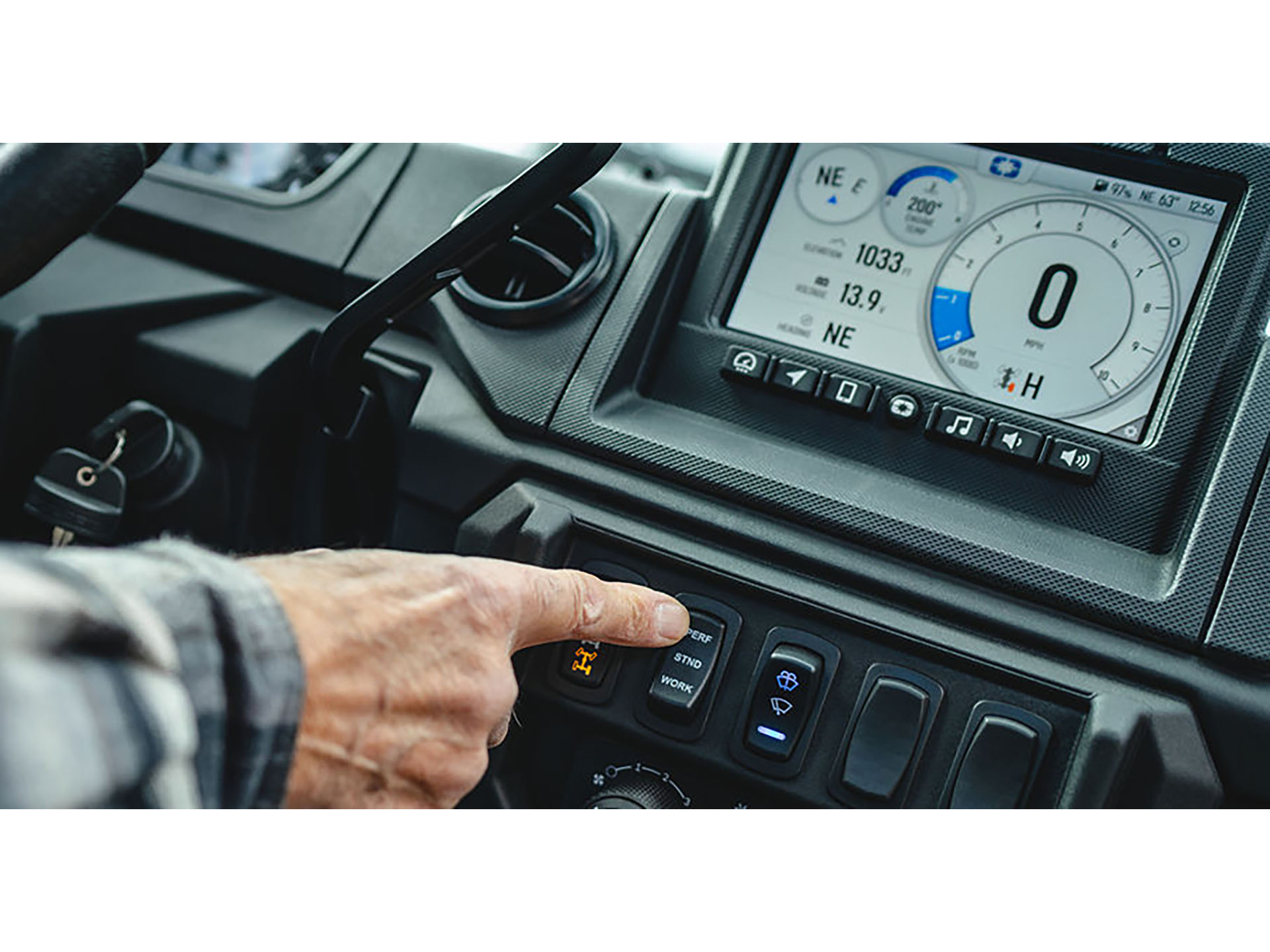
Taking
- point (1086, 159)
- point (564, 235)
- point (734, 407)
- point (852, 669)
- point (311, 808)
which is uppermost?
point (1086, 159)

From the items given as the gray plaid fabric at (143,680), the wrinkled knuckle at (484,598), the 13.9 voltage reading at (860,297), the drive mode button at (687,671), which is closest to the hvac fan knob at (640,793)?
the drive mode button at (687,671)

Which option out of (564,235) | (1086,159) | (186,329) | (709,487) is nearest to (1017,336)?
(1086,159)

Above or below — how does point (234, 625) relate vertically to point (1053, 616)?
below

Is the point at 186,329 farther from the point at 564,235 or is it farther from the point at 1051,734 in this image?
the point at 1051,734

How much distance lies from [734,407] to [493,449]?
20 cm

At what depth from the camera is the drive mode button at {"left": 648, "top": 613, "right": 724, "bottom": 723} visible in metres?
0.69

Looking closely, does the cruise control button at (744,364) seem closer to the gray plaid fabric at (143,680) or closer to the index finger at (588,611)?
the index finger at (588,611)

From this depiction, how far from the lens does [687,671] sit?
0.70 meters

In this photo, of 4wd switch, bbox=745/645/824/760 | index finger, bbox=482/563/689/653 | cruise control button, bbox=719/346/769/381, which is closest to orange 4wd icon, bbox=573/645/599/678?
index finger, bbox=482/563/689/653

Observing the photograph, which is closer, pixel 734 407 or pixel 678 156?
pixel 734 407

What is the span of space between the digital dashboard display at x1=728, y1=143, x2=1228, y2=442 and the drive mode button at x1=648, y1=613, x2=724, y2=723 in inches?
10.2

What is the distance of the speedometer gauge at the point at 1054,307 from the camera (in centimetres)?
74

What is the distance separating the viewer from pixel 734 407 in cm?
81

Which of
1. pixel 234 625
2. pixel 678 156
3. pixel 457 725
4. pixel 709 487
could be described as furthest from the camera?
pixel 678 156
